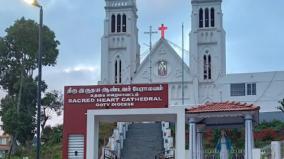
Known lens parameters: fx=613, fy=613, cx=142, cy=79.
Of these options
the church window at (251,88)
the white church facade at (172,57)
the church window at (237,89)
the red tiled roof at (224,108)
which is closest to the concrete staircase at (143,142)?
the red tiled roof at (224,108)

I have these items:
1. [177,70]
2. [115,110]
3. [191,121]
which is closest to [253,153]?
[191,121]

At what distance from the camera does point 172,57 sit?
72438mm

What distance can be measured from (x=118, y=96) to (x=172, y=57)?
49407 mm

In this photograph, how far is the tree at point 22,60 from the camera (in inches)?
1924

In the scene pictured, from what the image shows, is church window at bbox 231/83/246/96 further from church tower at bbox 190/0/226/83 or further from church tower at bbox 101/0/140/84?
church tower at bbox 101/0/140/84

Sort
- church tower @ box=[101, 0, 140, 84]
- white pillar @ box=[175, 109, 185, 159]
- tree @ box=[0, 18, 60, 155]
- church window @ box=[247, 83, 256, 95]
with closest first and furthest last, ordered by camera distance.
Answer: white pillar @ box=[175, 109, 185, 159], tree @ box=[0, 18, 60, 155], church window @ box=[247, 83, 256, 95], church tower @ box=[101, 0, 140, 84]

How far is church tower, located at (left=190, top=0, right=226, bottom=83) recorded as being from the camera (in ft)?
233

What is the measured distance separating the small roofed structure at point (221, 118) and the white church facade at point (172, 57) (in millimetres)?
44806

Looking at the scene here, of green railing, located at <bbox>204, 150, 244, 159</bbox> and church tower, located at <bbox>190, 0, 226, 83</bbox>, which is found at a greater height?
church tower, located at <bbox>190, 0, 226, 83</bbox>

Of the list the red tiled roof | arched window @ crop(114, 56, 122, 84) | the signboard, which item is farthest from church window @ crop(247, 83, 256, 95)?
the red tiled roof

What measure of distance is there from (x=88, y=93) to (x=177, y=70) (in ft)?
159

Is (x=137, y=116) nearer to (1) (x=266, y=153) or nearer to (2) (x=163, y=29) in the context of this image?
(1) (x=266, y=153)

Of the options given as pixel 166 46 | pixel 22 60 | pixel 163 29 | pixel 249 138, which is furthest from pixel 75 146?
pixel 166 46

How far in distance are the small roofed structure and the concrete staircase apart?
728 cm
